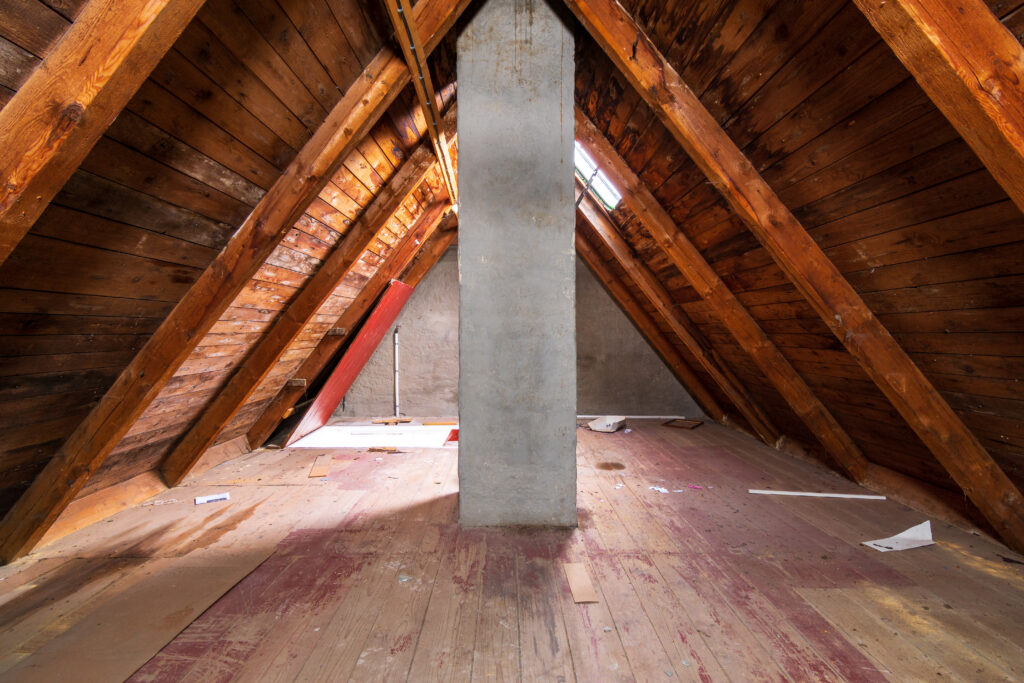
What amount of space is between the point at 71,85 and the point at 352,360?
3.79m

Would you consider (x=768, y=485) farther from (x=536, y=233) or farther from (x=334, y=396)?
(x=334, y=396)

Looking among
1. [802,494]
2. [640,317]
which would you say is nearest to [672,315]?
[640,317]

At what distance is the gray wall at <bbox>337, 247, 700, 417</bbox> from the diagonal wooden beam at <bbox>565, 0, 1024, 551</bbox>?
3.64m

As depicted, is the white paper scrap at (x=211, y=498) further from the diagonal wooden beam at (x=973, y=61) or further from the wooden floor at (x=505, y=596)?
the diagonal wooden beam at (x=973, y=61)

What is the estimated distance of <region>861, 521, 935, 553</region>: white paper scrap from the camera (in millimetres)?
2094

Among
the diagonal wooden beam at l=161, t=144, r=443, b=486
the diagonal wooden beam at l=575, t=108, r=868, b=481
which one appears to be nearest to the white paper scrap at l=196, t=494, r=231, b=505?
the diagonal wooden beam at l=161, t=144, r=443, b=486

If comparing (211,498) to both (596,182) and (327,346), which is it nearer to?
(327,346)

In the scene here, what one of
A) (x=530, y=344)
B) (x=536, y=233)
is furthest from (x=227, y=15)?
(x=530, y=344)

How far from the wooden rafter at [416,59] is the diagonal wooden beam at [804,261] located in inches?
29.2

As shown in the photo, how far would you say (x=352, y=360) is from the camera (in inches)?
180

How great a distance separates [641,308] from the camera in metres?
4.68

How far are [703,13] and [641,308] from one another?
3.19 m

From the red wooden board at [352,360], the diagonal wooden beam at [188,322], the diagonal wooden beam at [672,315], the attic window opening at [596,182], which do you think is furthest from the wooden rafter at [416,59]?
the red wooden board at [352,360]

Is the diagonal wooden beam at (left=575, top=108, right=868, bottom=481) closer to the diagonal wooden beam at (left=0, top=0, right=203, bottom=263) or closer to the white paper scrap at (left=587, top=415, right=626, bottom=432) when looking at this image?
the white paper scrap at (left=587, top=415, right=626, bottom=432)
